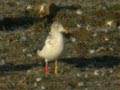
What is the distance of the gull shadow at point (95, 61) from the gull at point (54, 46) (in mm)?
1201

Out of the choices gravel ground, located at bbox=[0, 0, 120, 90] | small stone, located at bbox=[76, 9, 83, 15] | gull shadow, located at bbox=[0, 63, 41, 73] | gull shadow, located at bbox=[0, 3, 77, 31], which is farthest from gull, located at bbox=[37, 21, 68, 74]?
small stone, located at bbox=[76, 9, 83, 15]

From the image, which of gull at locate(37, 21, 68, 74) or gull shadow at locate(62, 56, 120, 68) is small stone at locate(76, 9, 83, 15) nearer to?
gull shadow at locate(62, 56, 120, 68)

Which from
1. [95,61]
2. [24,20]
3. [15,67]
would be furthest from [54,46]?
[24,20]

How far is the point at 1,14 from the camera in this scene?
23.0 meters

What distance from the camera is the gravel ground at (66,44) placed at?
15680mm

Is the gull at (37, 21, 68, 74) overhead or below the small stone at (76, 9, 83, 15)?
overhead

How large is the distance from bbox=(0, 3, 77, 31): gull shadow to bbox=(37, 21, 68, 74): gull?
5.17m

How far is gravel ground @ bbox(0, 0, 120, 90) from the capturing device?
15.7 meters

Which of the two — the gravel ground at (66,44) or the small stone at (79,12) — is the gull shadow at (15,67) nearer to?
the gravel ground at (66,44)

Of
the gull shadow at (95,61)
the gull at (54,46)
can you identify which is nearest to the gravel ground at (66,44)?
the gull shadow at (95,61)

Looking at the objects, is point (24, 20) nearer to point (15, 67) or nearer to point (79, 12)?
point (79, 12)

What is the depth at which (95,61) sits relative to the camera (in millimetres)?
18062

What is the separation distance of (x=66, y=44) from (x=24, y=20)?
4098mm

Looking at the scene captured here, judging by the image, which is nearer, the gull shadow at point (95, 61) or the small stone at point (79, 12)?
the gull shadow at point (95, 61)
